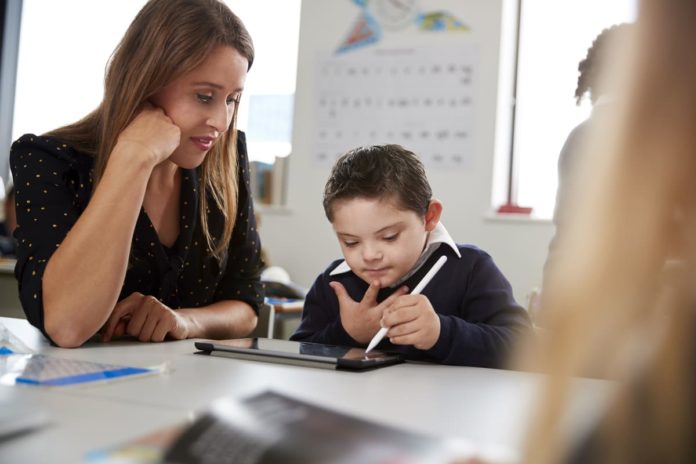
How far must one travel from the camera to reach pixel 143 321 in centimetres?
122

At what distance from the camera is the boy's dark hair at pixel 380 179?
141cm

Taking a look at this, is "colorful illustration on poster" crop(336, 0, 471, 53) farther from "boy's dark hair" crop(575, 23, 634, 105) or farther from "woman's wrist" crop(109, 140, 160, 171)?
"woman's wrist" crop(109, 140, 160, 171)

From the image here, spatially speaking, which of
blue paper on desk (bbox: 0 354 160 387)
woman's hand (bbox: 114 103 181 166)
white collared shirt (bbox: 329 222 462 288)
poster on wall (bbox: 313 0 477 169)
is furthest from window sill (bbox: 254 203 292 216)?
blue paper on desk (bbox: 0 354 160 387)

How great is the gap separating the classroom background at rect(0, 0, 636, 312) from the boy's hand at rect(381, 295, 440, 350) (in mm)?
2602

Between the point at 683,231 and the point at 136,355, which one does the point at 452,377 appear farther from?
the point at 683,231

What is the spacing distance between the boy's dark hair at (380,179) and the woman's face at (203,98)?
256 millimetres

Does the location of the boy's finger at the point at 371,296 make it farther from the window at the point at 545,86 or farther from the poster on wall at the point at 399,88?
the window at the point at 545,86

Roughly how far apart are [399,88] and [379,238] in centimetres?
269

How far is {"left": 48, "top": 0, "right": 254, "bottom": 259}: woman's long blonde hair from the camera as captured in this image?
1302mm

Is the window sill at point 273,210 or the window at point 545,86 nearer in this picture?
the window at point 545,86

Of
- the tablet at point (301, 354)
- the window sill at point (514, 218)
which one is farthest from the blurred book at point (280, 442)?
the window sill at point (514, 218)

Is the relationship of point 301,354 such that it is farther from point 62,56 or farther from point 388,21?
point 62,56

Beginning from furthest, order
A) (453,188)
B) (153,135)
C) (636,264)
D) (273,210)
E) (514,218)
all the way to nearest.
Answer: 1. (273,210)
2. (453,188)
3. (514,218)
4. (153,135)
5. (636,264)

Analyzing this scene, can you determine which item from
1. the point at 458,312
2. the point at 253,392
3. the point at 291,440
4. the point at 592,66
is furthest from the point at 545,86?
the point at 291,440
